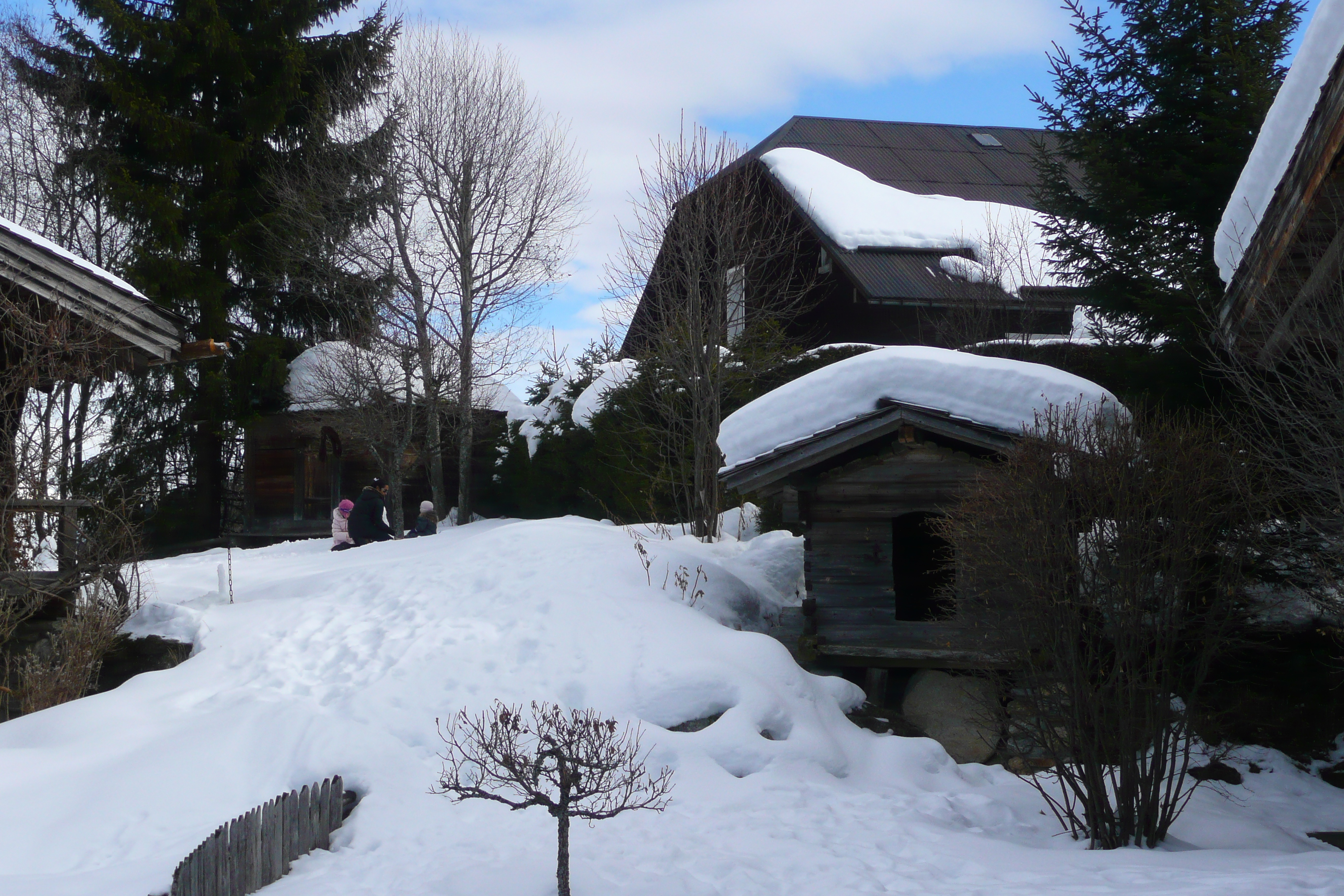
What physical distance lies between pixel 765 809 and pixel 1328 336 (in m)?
4.25

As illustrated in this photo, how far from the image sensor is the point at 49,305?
897 cm

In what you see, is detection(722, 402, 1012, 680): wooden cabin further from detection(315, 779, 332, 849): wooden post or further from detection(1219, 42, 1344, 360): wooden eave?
detection(315, 779, 332, 849): wooden post

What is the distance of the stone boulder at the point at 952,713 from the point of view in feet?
27.1

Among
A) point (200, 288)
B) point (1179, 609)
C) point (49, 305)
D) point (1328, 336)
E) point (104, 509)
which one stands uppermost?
point (200, 288)

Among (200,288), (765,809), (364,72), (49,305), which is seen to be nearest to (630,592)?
(765,809)

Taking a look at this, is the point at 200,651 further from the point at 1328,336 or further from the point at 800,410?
the point at 1328,336

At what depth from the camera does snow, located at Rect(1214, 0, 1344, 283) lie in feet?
14.7

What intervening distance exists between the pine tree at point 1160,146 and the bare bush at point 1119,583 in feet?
11.4

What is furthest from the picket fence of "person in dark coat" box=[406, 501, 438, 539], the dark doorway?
"person in dark coat" box=[406, 501, 438, 539]

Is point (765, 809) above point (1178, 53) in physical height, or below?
below

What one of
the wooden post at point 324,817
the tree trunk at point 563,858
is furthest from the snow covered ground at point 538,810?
the tree trunk at point 563,858

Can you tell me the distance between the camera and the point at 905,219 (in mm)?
17312

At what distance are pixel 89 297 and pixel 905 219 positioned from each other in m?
13.0

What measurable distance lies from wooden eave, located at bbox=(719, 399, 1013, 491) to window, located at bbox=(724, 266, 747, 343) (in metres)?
5.23
